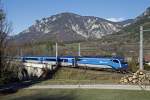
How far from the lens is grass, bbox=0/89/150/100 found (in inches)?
1054

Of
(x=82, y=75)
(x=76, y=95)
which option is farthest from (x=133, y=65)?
(x=76, y=95)

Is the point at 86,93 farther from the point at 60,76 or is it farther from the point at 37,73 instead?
the point at 37,73

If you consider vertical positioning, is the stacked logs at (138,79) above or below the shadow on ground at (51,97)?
above

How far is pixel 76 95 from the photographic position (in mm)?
28250

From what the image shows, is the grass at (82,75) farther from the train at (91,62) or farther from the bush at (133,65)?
the bush at (133,65)

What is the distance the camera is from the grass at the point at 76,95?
1054 inches

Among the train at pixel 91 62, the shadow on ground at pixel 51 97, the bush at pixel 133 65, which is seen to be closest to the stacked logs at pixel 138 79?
the shadow on ground at pixel 51 97

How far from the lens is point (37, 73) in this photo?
70.6 m

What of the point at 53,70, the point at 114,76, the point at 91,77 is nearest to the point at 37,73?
the point at 53,70

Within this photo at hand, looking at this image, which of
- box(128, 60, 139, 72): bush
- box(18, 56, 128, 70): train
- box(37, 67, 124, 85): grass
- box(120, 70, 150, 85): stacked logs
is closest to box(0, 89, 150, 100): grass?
box(120, 70, 150, 85): stacked logs

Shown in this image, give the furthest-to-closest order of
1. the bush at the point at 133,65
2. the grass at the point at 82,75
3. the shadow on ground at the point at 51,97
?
the bush at the point at 133,65 < the grass at the point at 82,75 < the shadow on ground at the point at 51,97

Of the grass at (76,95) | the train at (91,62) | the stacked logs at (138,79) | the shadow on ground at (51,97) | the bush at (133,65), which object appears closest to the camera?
the grass at (76,95)

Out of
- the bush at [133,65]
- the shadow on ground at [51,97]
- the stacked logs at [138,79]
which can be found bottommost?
the shadow on ground at [51,97]

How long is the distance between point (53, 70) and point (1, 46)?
32.0m
